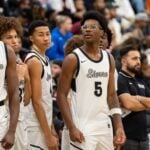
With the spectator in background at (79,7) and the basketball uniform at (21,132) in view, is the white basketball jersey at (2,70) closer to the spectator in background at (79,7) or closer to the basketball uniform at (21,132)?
the basketball uniform at (21,132)

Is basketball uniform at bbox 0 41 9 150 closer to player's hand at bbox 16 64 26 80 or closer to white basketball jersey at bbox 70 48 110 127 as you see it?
player's hand at bbox 16 64 26 80

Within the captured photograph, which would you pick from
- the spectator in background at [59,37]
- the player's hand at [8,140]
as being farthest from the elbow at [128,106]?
the spectator in background at [59,37]

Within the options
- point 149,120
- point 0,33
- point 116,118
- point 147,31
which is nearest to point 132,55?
point 149,120

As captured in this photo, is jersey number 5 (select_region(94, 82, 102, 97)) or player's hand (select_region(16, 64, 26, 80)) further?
player's hand (select_region(16, 64, 26, 80))

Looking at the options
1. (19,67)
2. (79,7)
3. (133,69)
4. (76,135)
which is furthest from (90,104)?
(79,7)

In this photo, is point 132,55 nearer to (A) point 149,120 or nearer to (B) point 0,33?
(A) point 149,120

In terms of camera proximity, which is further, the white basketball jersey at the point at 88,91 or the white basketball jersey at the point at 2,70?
the white basketball jersey at the point at 88,91

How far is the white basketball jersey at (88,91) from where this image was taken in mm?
6852

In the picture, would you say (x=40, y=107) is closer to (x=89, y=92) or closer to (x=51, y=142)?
(x=51, y=142)

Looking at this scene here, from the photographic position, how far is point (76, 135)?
6.68 metres

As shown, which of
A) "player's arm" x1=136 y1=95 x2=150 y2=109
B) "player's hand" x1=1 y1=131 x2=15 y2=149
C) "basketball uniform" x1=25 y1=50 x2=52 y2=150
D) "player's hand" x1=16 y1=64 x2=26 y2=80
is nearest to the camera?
"player's hand" x1=1 y1=131 x2=15 y2=149

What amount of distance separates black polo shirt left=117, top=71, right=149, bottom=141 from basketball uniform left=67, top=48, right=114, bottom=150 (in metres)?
1.15

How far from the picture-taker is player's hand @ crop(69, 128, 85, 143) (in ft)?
21.9

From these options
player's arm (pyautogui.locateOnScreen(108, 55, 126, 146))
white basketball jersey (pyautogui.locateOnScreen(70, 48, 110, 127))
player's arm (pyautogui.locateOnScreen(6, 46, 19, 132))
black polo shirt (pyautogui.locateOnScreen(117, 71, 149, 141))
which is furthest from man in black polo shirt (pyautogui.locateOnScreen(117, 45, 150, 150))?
player's arm (pyautogui.locateOnScreen(6, 46, 19, 132))
